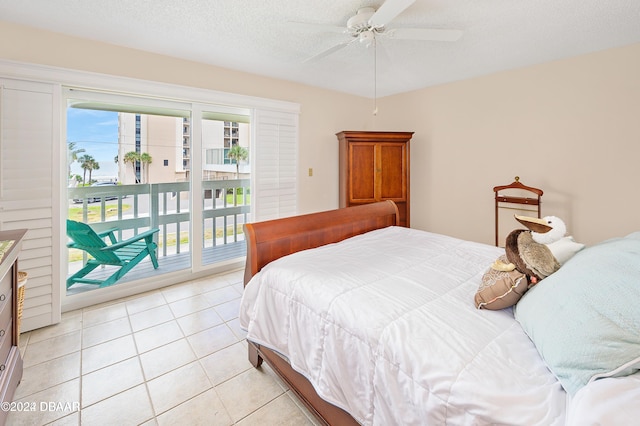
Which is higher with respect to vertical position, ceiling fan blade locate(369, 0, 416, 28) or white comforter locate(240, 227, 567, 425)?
ceiling fan blade locate(369, 0, 416, 28)

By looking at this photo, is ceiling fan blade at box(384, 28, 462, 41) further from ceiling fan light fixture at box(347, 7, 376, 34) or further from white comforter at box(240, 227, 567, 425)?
white comforter at box(240, 227, 567, 425)

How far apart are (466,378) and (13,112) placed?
3.24 meters

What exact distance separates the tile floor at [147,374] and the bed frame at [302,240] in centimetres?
16

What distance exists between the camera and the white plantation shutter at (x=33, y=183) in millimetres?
2188

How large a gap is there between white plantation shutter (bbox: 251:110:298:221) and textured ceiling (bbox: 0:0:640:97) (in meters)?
0.61

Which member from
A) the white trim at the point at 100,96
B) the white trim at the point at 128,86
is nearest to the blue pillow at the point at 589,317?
the white trim at the point at 100,96

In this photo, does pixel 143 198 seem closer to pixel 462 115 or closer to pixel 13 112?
pixel 13 112

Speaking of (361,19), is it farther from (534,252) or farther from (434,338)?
(434,338)

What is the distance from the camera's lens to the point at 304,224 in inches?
85.2

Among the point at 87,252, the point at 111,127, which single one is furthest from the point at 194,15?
the point at 87,252

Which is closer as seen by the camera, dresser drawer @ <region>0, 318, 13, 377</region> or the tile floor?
dresser drawer @ <region>0, 318, 13, 377</region>

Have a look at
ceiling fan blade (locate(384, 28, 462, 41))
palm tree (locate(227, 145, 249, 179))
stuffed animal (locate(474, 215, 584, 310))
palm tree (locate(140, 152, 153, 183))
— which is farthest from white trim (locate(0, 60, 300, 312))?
stuffed animal (locate(474, 215, 584, 310))

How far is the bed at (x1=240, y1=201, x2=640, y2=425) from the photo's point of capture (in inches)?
29.9

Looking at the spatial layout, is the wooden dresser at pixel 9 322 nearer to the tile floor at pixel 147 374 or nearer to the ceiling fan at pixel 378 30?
the tile floor at pixel 147 374
